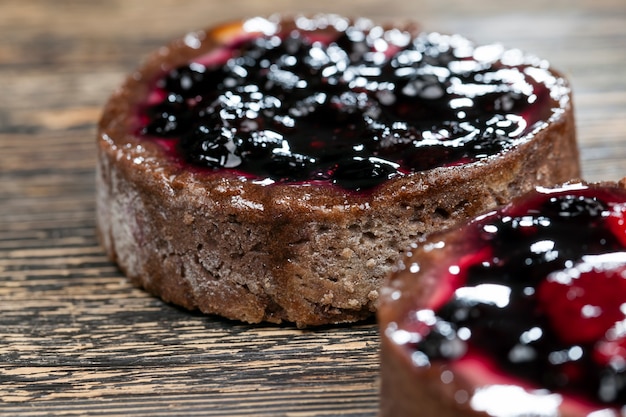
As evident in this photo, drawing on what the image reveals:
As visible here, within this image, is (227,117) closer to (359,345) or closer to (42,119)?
(359,345)

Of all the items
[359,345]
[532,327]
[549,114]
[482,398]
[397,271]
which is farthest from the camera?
[549,114]

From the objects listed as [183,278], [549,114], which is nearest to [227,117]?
[183,278]

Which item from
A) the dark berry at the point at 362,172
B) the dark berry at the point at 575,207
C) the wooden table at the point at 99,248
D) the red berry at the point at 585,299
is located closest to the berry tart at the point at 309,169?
the dark berry at the point at 362,172

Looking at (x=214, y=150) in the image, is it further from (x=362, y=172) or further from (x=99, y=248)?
(x=99, y=248)

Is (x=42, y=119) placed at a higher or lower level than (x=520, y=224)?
lower

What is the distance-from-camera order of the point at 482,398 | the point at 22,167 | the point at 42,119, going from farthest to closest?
the point at 42,119
the point at 22,167
the point at 482,398

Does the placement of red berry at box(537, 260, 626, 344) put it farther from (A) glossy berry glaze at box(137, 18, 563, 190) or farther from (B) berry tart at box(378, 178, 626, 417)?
(A) glossy berry glaze at box(137, 18, 563, 190)

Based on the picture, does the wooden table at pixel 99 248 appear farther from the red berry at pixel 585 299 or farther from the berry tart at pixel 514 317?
the red berry at pixel 585 299

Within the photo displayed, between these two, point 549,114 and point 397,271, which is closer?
point 397,271
